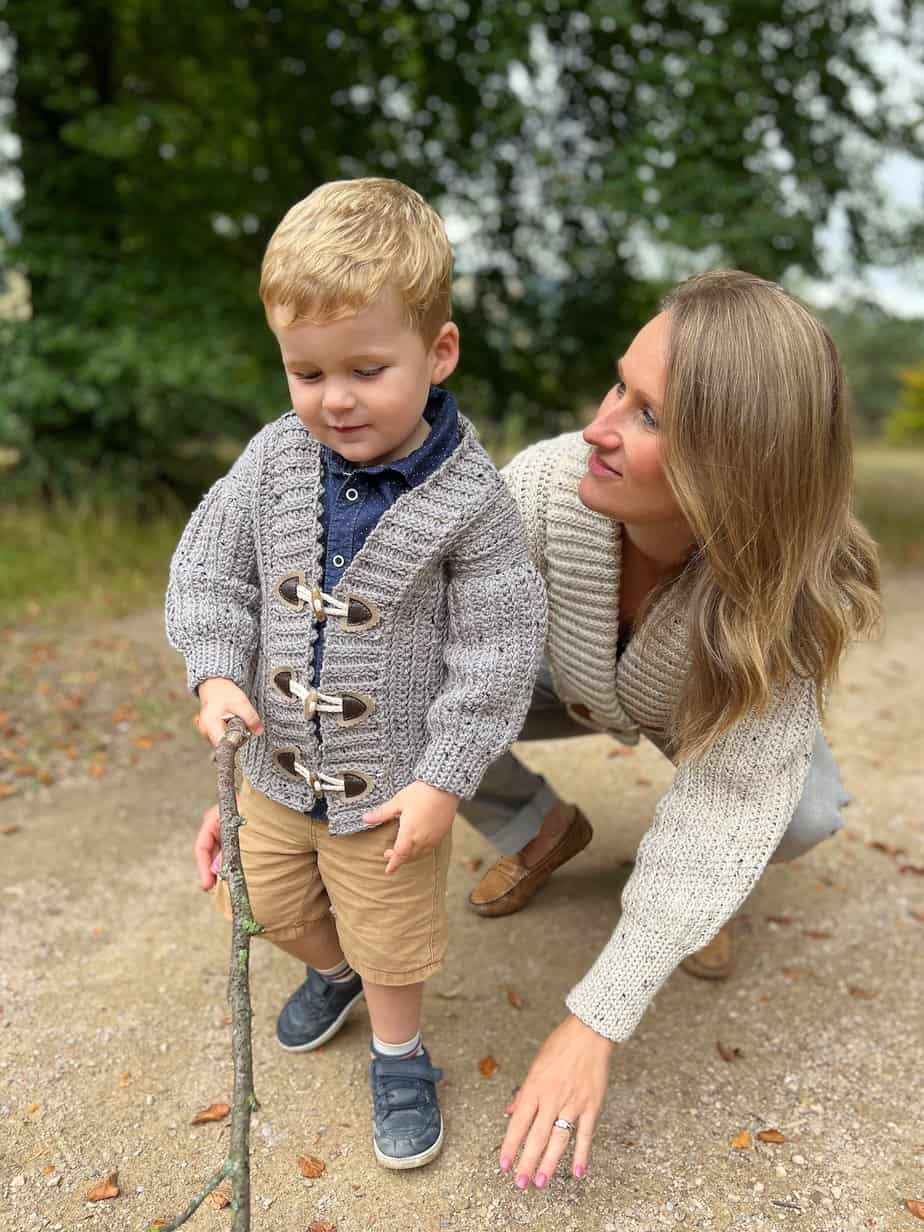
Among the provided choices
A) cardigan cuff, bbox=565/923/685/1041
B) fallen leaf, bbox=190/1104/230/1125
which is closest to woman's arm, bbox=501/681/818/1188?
cardigan cuff, bbox=565/923/685/1041

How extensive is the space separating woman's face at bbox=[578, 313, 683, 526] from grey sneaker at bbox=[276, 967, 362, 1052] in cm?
114

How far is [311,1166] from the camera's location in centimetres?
194

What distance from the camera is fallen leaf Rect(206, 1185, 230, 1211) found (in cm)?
184

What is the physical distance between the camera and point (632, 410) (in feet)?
6.27

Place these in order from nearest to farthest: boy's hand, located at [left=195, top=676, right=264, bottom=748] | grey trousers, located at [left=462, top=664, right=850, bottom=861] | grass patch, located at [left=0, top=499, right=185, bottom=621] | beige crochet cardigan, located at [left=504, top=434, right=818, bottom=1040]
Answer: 1. boy's hand, located at [left=195, top=676, right=264, bottom=748]
2. beige crochet cardigan, located at [left=504, top=434, right=818, bottom=1040]
3. grey trousers, located at [left=462, top=664, right=850, bottom=861]
4. grass patch, located at [left=0, top=499, right=185, bottom=621]

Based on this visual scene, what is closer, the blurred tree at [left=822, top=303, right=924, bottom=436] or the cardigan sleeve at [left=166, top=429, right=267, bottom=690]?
the cardigan sleeve at [left=166, top=429, right=267, bottom=690]

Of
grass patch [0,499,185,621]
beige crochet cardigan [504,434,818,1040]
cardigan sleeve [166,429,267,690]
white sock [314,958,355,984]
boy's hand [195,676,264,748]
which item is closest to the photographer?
boy's hand [195,676,264,748]

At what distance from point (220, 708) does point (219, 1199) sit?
0.88 metres

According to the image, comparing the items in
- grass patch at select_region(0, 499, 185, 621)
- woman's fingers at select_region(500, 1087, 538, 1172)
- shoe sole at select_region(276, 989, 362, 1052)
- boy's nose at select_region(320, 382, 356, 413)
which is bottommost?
grass patch at select_region(0, 499, 185, 621)

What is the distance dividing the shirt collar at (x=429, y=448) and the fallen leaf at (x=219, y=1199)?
1.26 metres

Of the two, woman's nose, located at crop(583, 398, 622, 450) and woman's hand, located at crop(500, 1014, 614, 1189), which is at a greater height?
woman's nose, located at crop(583, 398, 622, 450)

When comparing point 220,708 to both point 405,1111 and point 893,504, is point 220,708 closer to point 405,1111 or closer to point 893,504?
point 405,1111

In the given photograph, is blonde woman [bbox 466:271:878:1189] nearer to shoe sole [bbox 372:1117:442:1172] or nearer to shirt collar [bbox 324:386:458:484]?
shoe sole [bbox 372:1117:442:1172]

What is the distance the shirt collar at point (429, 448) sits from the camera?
1.76m
